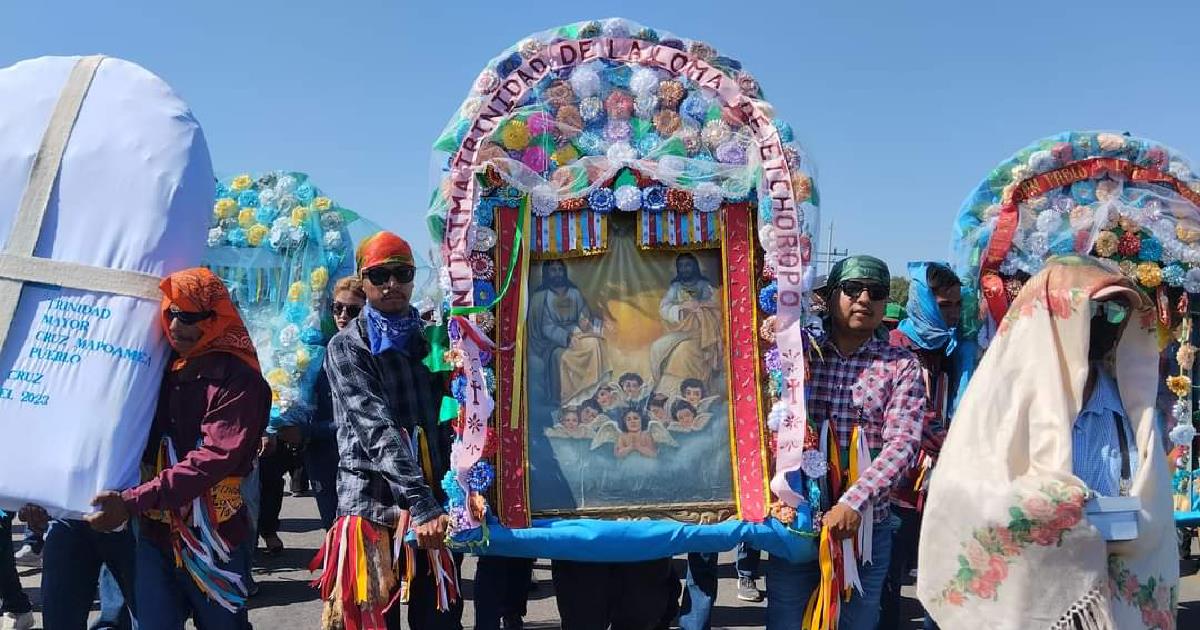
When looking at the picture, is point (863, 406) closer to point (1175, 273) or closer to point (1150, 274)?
point (1150, 274)

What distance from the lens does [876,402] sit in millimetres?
3367

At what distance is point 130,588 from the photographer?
138 inches

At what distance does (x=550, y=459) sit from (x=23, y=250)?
76.6 inches

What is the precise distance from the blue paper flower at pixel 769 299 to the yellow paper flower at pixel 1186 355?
2489mm

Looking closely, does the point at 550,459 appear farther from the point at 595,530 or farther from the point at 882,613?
the point at 882,613

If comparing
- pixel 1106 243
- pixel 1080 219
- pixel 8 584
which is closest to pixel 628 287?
pixel 1080 219

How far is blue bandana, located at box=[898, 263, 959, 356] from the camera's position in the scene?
4.31 meters

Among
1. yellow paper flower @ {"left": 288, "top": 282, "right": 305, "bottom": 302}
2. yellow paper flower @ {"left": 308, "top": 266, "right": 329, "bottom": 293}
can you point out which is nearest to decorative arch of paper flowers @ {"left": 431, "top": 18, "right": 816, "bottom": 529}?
yellow paper flower @ {"left": 308, "top": 266, "right": 329, "bottom": 293}

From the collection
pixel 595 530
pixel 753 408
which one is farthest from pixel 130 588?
pixel 753 408

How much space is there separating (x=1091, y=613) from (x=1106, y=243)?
7.40 ft

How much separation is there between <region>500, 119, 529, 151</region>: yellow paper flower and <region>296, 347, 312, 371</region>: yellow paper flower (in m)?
3.00

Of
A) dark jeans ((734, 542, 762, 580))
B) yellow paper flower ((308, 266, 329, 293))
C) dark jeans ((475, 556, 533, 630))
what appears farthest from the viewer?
yellow paper flower ((308, 266, 329, 293))

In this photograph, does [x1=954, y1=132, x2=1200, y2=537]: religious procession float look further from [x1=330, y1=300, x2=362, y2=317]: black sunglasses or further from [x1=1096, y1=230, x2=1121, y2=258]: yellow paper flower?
[x1=330, y1=300, x2=362, y2=317]: black sunglasses

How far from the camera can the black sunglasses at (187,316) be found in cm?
311
